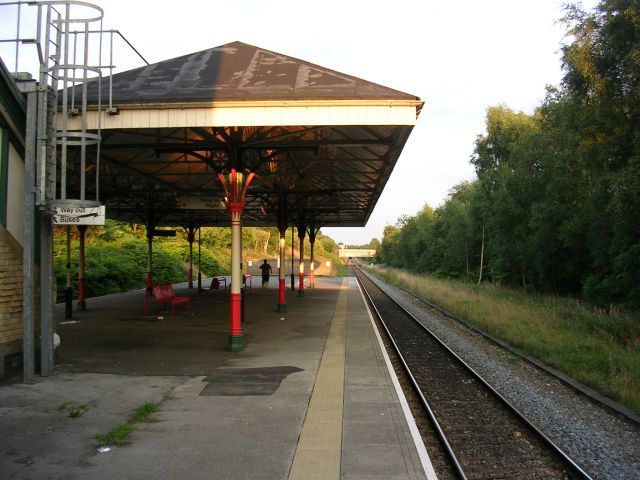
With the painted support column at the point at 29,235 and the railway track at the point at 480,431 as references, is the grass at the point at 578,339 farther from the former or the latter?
the painted support column at the point at 29,235

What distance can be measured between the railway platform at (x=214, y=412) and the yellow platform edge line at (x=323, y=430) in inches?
0.5

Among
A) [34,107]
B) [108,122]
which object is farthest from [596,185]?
[34,107]

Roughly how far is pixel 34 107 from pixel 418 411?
671 cm

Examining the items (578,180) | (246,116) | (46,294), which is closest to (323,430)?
(46,294)

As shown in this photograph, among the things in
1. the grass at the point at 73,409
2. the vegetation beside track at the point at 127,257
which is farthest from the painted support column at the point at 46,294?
the vegetation beside track at the point at 127,257

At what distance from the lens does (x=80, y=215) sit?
24.9 ft

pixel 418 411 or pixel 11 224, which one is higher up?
pixel 11 224

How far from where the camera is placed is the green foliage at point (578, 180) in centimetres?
1330

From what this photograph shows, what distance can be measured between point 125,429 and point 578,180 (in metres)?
17.5

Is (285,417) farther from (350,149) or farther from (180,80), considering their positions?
(350,149)

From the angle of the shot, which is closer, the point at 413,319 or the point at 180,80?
the point at 180,80

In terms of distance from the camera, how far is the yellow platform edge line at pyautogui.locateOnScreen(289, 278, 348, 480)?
4.67m

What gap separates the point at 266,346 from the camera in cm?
1173

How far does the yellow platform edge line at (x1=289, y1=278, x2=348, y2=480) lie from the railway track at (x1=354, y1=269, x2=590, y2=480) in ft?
3.76
